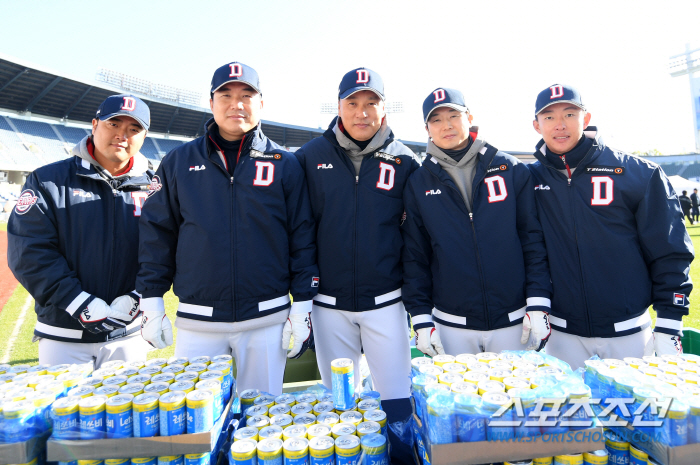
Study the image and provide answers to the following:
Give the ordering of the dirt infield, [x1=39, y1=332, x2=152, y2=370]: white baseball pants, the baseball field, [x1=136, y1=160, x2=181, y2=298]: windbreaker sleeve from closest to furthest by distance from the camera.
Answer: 1. [x1=136, y1=160, x2=181, y2=298]: windbreaker sleeve
2. [x1=39, y1=332, x2=152, y2=370]: white baseball pants
3. the baseball field
4. the dirt infield

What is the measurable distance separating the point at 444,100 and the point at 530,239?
1.16 m

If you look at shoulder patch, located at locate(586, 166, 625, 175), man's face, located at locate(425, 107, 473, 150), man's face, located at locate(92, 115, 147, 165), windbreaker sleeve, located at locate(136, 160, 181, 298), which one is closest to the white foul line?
man's face, located at locate(92, 115, 147, 165)

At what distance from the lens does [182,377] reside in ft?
6.03

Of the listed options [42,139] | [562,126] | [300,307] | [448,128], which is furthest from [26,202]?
[42,139]

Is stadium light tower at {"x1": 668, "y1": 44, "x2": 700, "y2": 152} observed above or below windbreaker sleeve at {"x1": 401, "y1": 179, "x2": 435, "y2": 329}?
above

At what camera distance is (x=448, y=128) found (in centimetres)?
295

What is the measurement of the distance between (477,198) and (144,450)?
7.66ft

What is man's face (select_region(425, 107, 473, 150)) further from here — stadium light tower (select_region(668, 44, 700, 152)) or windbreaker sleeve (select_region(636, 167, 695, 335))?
stadium light tower (select_region(668, 44, 700, 152))

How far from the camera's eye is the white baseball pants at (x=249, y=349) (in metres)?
2.72

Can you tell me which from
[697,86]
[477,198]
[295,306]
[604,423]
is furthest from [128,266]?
[697,86]

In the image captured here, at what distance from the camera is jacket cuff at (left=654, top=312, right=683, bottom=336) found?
103 inches

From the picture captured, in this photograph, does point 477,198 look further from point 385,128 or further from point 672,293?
point 672,293

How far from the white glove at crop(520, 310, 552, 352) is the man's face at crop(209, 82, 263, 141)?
231 centimetres

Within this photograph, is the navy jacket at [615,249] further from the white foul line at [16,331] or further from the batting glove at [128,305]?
the white foul line at [16,331]
